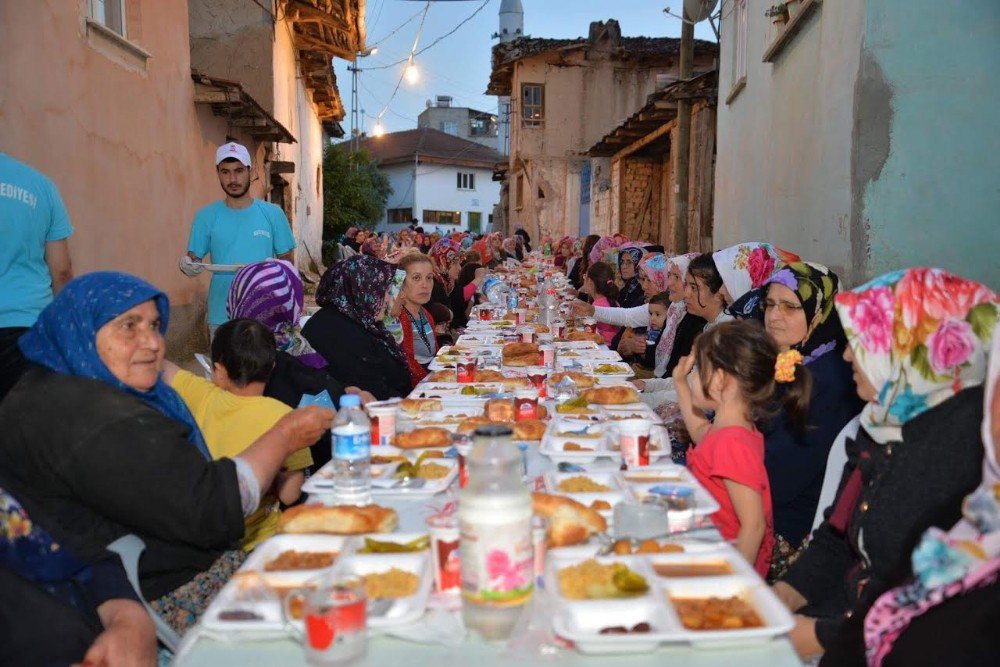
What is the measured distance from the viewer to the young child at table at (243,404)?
2.86 metres

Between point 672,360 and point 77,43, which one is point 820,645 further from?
point 77,43

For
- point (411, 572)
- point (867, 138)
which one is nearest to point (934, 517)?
point (411, 572)

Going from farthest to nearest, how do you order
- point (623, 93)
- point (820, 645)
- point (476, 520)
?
1. point (623, 93)
2. point (820, 645)
3. point (476, 520)

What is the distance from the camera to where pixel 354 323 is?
471cm

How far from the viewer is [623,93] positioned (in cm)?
2636

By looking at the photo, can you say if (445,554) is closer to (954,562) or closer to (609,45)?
(954,562)

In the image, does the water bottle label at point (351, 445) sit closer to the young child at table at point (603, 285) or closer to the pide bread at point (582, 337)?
the pide bread at point (582, 337)

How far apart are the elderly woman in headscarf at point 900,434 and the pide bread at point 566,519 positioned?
611 mm

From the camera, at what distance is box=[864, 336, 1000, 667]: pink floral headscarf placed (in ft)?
5.46

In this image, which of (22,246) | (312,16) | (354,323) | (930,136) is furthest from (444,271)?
(22,246)

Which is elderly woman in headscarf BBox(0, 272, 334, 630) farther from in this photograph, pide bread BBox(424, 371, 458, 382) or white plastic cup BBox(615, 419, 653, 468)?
pide bread BBox(424, 371, 458, 382)

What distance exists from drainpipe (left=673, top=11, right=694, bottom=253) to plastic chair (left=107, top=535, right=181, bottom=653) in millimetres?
11024

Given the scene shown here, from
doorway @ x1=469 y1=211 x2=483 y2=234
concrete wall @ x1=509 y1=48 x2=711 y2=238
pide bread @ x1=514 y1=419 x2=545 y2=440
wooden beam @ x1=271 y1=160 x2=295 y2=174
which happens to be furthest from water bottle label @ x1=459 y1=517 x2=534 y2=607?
doorway @ x1=469 y1=211 x2=483 y2=234

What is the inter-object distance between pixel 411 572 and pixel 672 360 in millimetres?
4130
